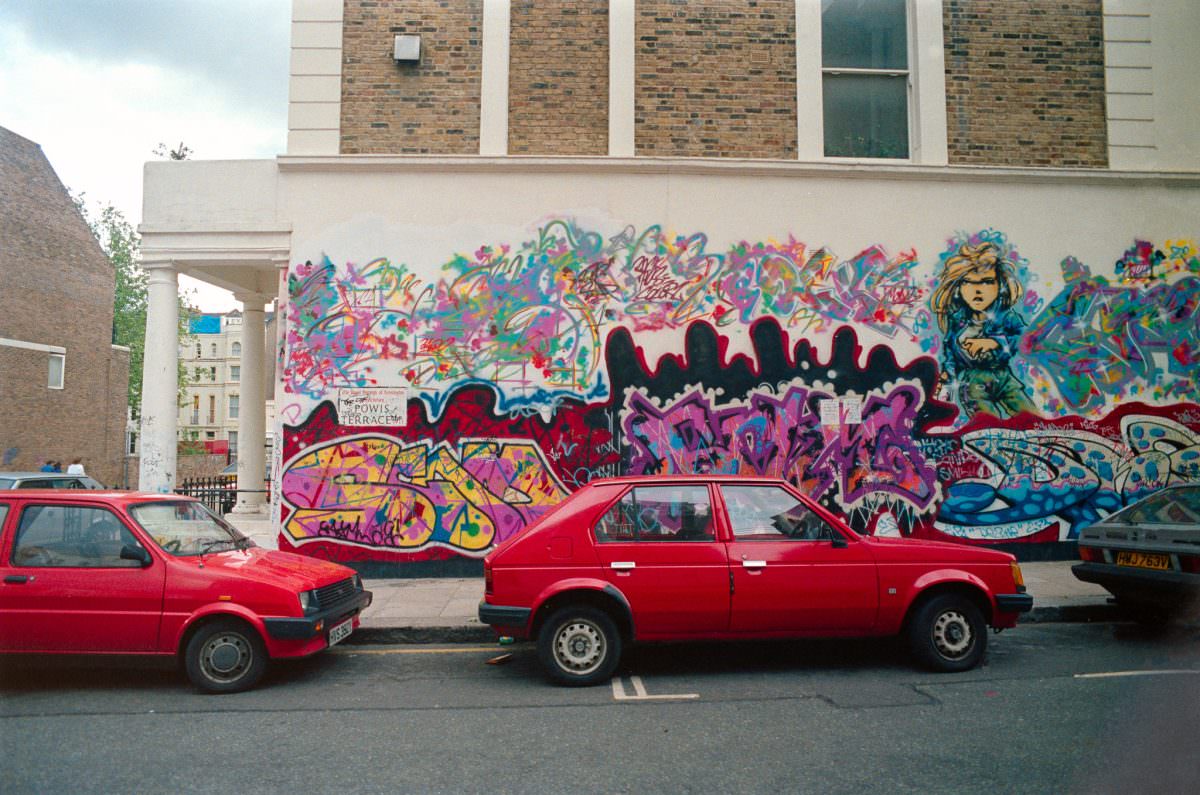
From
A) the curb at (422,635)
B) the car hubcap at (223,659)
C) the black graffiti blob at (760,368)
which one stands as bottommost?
the curb at (422,635)

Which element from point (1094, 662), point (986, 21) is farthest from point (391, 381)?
point (986, 21)

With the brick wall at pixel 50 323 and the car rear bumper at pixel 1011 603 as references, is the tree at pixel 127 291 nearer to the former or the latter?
the brick wall at pixel 50 323

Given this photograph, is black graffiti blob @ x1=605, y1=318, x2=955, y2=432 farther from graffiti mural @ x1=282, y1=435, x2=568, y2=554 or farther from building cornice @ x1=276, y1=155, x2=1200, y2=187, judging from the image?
building cornice @ x1=276, y1=155, x2=1200, y2=187

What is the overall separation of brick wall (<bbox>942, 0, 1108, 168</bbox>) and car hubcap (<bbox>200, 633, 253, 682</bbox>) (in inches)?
407

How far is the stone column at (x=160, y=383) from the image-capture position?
10.2 m

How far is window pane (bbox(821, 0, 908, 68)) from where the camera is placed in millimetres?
10805

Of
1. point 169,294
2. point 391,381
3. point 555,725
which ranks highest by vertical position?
point 169,294

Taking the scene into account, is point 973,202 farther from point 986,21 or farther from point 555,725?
point 555,725

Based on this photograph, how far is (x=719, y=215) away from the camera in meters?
10.2

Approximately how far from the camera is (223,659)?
5574 millimetres

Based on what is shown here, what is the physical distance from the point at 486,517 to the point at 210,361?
68912 mm

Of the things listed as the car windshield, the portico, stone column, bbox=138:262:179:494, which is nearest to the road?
the car windshield

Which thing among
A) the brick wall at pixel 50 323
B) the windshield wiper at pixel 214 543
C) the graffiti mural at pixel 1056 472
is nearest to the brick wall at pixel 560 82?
the windshield wiper at pixel 214 543

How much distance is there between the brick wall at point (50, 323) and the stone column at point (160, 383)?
22817 mm
